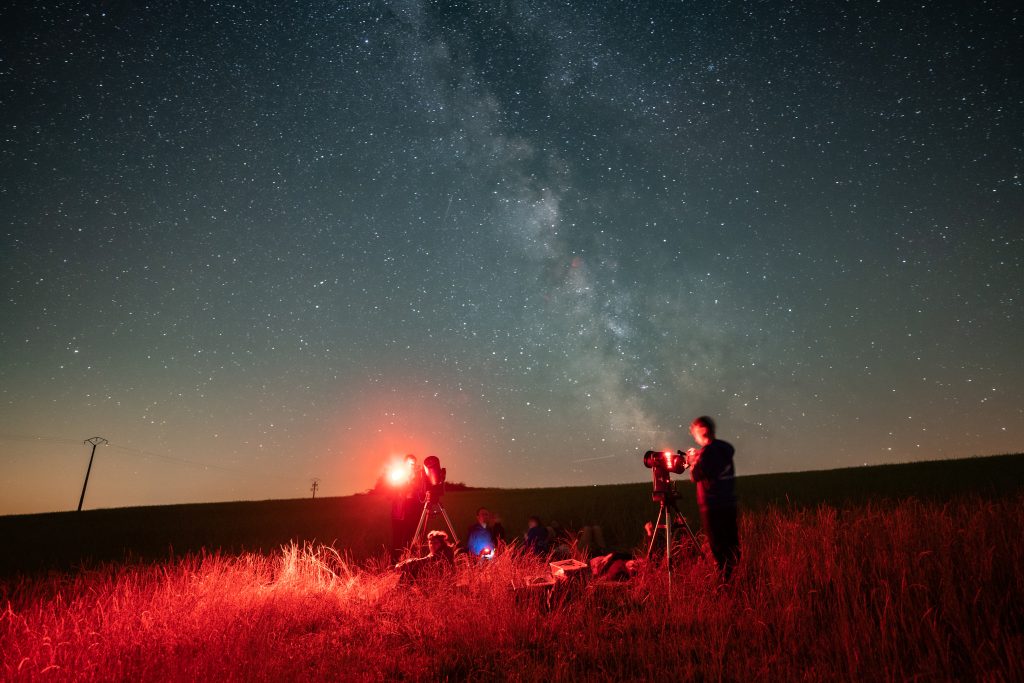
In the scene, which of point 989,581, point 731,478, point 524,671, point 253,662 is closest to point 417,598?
point 253,662

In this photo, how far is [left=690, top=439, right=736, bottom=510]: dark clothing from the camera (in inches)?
247

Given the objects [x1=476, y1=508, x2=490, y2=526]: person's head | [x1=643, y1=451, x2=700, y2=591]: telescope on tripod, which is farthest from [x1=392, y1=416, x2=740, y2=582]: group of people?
[x1=476, y1=508, x2=490, y2=526]: person's head

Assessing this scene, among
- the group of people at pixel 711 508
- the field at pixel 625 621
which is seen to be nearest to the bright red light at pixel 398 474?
the group of people at pixel 711 508

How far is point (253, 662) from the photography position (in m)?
4.82

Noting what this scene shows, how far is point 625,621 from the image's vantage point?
5133 millimetres

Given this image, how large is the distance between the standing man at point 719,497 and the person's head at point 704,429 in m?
0.17

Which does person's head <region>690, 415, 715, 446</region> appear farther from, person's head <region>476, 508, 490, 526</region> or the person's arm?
person's head <region>476, 508, 490, 526</region>

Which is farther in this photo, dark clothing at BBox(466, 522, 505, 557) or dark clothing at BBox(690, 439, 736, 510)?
dark clothing at BBox(466, 522, 505, 557)

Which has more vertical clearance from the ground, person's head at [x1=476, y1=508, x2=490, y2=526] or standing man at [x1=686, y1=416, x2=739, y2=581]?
standing man at [x1=686, y1=416, x2=739, y2=581]

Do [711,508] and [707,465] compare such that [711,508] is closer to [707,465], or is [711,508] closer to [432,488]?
[707,465]

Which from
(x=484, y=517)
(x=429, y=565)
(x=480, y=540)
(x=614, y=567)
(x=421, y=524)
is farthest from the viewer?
(x=484, y=517)

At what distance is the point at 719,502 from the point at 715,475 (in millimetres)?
315

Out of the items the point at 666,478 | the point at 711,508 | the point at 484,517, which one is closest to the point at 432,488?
the point at 484,517

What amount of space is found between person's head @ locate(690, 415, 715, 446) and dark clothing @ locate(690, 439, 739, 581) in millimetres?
278
